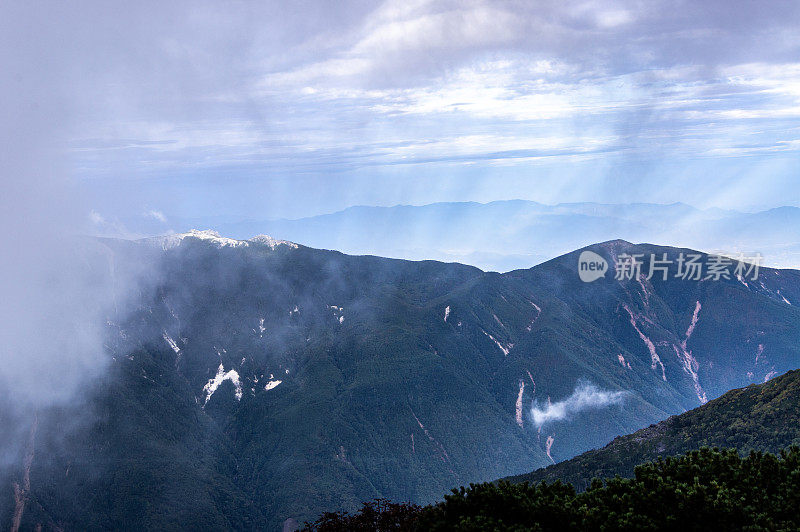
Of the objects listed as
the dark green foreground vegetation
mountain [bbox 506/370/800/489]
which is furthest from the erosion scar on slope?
the dark green foreground vegetation

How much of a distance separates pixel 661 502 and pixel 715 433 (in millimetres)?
92550

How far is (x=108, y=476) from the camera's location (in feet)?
647

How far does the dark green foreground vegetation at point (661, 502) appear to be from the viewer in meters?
47.6

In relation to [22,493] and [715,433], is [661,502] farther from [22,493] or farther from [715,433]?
[22,493]

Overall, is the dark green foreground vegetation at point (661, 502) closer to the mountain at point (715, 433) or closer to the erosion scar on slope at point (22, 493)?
the mountain at point (715, 433)

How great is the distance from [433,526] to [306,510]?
6029 inches

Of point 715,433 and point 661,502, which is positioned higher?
point 661,502

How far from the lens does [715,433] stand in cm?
12962

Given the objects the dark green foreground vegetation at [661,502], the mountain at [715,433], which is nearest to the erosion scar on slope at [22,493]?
the mountain at [715,433]

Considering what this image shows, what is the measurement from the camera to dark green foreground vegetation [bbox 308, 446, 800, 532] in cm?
4759

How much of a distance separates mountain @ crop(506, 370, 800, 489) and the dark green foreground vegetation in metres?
65.1

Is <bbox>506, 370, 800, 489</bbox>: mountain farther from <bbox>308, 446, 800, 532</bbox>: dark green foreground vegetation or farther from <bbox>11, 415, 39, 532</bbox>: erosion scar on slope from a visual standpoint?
<bbox>11, 415, 39, 532</bbox>: erosion scar on slope

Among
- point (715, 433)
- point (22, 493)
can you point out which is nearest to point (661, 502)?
point (715, 433)

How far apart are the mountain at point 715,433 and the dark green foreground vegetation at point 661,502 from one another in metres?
65.1
